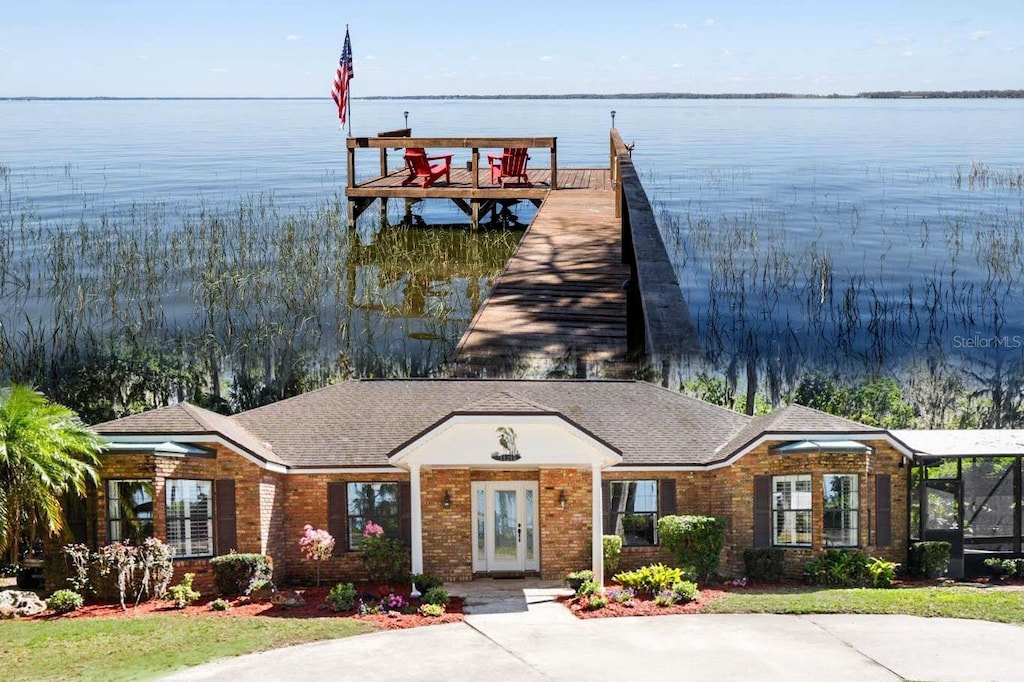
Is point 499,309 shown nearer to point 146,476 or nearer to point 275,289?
point 146,476

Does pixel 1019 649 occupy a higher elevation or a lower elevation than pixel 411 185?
lower

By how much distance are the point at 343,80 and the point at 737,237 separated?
36.7 feet

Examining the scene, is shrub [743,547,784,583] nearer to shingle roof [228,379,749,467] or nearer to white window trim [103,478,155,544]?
shingle roof [228,379,749,467]

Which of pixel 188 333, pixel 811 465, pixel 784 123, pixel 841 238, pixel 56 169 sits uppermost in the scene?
pixel 784 123

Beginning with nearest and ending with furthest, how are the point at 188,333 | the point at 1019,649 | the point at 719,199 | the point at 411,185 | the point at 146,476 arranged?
the point at 1019,649 < the point at 146,476 < the point at 188,333 < the point at 411,185 < the point at 719,199

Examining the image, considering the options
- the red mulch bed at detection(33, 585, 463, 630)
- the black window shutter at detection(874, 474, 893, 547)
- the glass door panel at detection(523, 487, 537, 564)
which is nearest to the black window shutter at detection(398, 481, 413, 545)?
the red mulch bed at detection(33, 585, 463, 630)

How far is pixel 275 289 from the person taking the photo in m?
23.1

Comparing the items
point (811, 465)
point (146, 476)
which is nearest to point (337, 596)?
point (146, 476)

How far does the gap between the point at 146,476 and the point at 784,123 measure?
10185cm

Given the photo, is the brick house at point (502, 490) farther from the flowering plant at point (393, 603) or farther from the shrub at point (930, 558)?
the flowering plant at point (393, 603)

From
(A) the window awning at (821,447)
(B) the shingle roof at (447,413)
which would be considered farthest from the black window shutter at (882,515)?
(B) the shingle roof at (447,413)

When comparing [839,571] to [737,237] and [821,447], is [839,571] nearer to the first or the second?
[821,447]

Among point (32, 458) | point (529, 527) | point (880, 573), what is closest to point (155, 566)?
point (32, 458)

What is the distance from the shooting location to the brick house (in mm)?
18156
